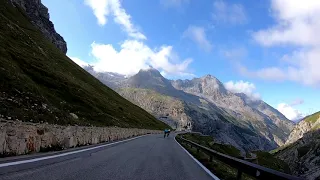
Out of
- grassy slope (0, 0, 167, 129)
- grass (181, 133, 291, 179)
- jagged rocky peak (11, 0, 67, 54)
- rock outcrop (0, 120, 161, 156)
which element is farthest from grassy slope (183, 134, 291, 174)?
jagged rocky peak (11, 0, 67, 54)

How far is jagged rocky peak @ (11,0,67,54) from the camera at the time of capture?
455 ft

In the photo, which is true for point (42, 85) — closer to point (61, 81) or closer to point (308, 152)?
point (61, 81)

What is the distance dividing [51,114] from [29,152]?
26926 millimetres

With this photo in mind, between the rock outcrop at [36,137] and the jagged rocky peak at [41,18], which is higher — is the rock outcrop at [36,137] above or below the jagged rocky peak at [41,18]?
below

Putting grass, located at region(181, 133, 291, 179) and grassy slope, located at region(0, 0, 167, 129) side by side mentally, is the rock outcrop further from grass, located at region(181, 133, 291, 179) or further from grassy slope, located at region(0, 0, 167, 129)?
grassy slope, located at region(0, 0, 167, 129)

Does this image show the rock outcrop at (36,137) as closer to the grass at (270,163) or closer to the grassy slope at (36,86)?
the grassy slope at (36,86)

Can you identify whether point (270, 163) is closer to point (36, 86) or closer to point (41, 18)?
point (36, 86)

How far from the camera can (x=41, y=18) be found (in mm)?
152625

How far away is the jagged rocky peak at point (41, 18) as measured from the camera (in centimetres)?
13861

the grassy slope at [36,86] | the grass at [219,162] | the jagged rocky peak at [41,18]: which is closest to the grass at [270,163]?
the grass at [219,162]

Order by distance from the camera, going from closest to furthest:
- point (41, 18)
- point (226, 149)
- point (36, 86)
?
point (36, 86) → point (226, 149) → point (41, 18)

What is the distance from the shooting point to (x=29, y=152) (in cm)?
1440

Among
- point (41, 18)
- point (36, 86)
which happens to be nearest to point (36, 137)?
point (36, 86)

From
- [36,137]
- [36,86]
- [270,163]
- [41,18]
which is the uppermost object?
[41,18]
